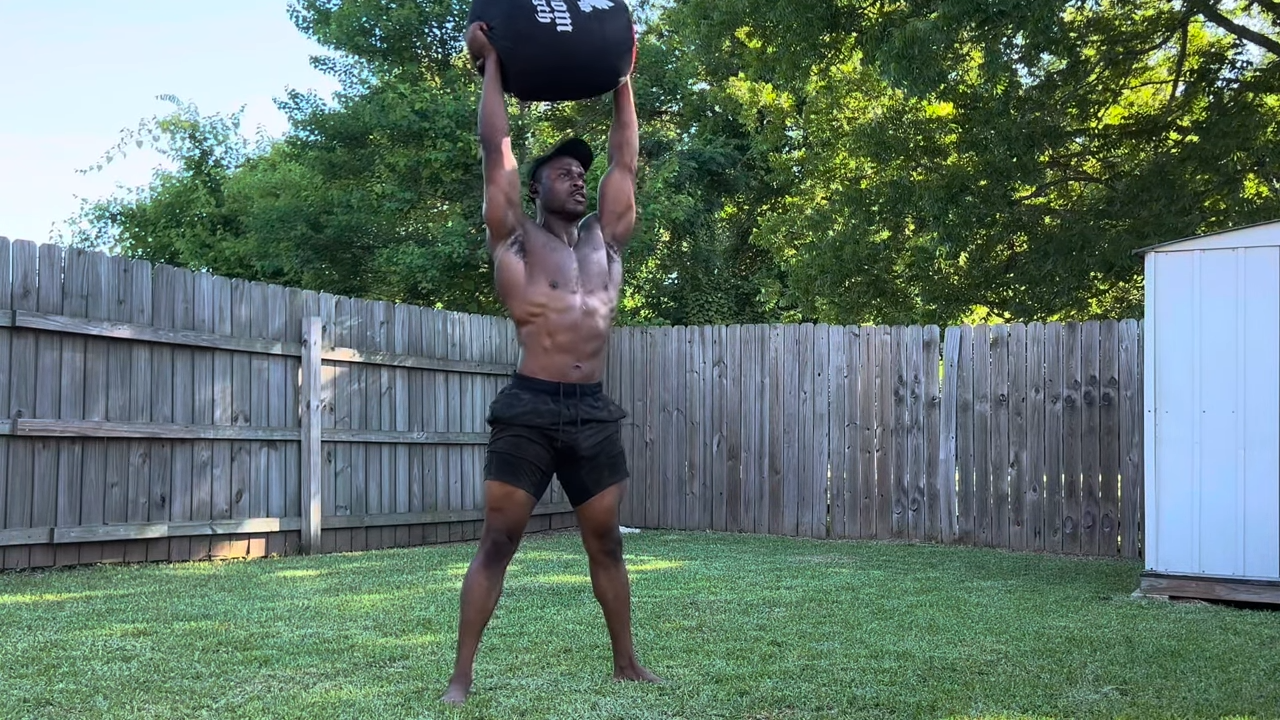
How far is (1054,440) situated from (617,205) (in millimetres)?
6519

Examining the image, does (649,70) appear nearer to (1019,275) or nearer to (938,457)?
(1019,275)

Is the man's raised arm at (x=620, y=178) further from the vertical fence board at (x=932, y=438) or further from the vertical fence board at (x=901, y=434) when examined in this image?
the vertical fence board at (x=901, y=434)

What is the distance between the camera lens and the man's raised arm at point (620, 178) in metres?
4.30

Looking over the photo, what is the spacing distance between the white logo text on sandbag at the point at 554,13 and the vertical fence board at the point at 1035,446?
6803 mm

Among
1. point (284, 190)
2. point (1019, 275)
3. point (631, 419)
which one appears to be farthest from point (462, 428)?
point (284, 190)

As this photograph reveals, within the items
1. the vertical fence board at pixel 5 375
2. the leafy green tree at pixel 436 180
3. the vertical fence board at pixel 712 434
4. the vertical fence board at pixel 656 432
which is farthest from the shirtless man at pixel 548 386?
the leafy green tree at pixel 436 180

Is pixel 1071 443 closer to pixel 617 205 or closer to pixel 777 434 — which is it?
pixel 777 434

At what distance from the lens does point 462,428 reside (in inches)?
412

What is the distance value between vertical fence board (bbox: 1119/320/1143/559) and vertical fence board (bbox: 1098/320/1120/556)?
4 cm

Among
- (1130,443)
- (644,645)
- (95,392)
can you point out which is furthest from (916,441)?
(95,392)

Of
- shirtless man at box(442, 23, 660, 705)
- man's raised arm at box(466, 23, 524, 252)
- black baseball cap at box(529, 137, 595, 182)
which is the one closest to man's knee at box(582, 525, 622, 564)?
shirtless man at box(442, 23, 660, 705)

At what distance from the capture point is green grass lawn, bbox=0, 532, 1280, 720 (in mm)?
3846

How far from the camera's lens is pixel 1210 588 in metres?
6.65

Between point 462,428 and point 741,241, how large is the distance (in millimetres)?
12374
